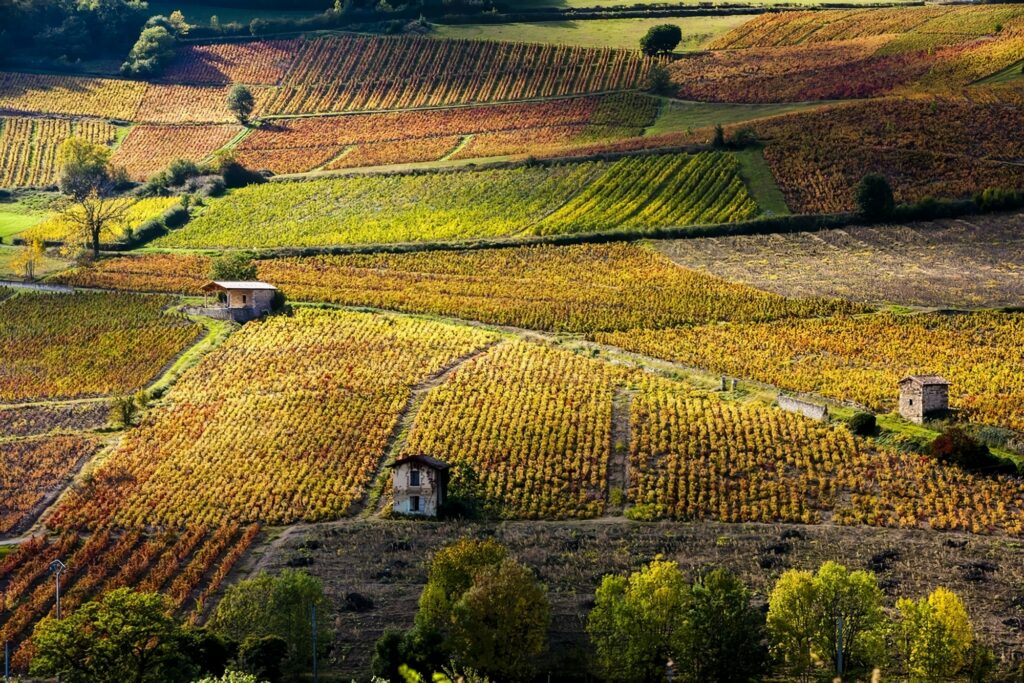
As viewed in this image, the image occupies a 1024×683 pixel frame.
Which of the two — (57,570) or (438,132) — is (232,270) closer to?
(438,132)

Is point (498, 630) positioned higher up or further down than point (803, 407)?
further down

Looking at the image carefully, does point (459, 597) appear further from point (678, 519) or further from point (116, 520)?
point (116, 520)

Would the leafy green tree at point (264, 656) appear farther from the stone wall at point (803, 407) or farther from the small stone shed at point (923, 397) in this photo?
the small stone shed at point (923, 397)

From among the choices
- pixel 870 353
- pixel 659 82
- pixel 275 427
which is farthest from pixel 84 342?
pixel 659 82

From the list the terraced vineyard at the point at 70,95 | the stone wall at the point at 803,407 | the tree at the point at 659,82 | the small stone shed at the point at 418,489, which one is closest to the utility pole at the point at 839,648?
the small stone shed at the point at 418,489

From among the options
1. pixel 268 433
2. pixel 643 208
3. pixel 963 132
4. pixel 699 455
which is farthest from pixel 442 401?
pixel 963 132

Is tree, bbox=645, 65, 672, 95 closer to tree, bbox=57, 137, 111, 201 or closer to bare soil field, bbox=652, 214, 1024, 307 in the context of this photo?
bare soil field, bbox=652, 214, 1024, 307
